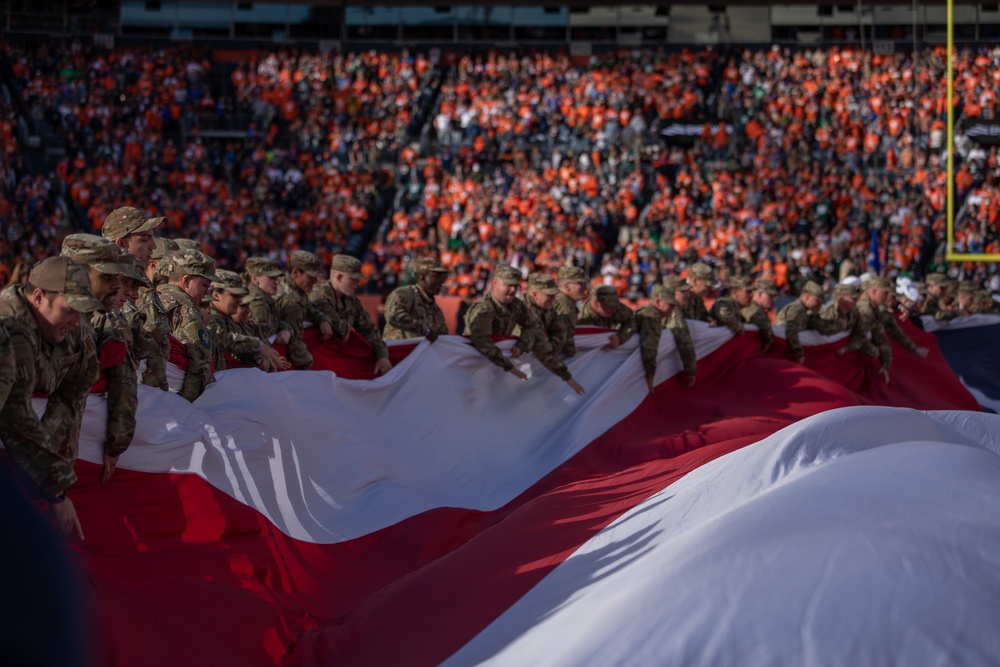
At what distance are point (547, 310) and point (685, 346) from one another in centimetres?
135

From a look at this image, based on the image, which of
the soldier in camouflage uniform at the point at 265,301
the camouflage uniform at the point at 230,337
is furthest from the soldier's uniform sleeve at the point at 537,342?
the camouflage uniform at the point at 230,337

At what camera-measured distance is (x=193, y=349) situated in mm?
5523

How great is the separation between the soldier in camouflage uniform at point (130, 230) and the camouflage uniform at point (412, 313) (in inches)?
112

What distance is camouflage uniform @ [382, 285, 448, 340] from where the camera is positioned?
841 cm

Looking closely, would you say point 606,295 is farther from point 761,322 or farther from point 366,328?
point 366,328

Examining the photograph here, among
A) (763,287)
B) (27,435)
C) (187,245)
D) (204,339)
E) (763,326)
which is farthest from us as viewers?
(763,287)

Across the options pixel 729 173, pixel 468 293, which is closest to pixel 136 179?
pixel 468 293

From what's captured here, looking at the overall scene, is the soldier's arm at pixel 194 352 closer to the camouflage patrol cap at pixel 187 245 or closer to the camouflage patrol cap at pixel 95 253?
the camouflage patrol cap at pixel 187 245

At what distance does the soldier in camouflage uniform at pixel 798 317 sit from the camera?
34.3ft

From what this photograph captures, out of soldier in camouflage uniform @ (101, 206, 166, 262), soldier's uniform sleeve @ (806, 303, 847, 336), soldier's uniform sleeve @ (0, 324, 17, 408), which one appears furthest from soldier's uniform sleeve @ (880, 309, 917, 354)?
soldier's uniform sleeve @ (0, 324, 17, 408)

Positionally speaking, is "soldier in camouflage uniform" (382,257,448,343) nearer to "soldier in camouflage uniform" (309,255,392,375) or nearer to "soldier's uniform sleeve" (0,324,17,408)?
"soldier in camouflage uniform" (309,255,392,375)

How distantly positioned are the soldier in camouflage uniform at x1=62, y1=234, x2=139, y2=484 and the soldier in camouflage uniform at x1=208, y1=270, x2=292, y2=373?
5.72 feet

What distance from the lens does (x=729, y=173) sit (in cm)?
2178

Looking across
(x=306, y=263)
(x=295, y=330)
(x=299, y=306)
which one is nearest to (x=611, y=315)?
(x=306, y=263)
